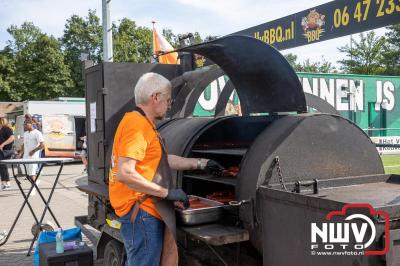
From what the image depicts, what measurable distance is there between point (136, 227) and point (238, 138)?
2.05m

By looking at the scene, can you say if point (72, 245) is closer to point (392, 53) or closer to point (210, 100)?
point (210, 100)

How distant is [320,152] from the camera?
3.19 metres

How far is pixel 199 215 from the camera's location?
9.94ft

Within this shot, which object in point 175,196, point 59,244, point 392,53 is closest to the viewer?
point 175,196

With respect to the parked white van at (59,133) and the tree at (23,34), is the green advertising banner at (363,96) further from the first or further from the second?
the tree at (23,34)

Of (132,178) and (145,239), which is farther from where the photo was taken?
(145,239)

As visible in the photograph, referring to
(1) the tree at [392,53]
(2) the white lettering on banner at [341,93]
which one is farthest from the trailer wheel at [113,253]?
(1) the tree at [392,53]

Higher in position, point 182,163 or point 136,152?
point 136,152

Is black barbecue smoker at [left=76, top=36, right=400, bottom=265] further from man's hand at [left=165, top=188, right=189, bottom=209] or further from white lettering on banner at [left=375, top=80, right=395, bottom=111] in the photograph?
white lettering on banner at [left=375, top=80, right=395, bottom=111]

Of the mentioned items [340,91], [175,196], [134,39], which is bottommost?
[175,196]

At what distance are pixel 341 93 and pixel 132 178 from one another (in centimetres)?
2214

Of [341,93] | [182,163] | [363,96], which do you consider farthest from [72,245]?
[363,96]

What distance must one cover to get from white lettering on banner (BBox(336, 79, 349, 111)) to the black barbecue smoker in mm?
19441

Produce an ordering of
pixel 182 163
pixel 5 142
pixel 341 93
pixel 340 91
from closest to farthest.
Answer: pixel 182 163
pixel 5 142
pixel 340 91
pixel 341 93
